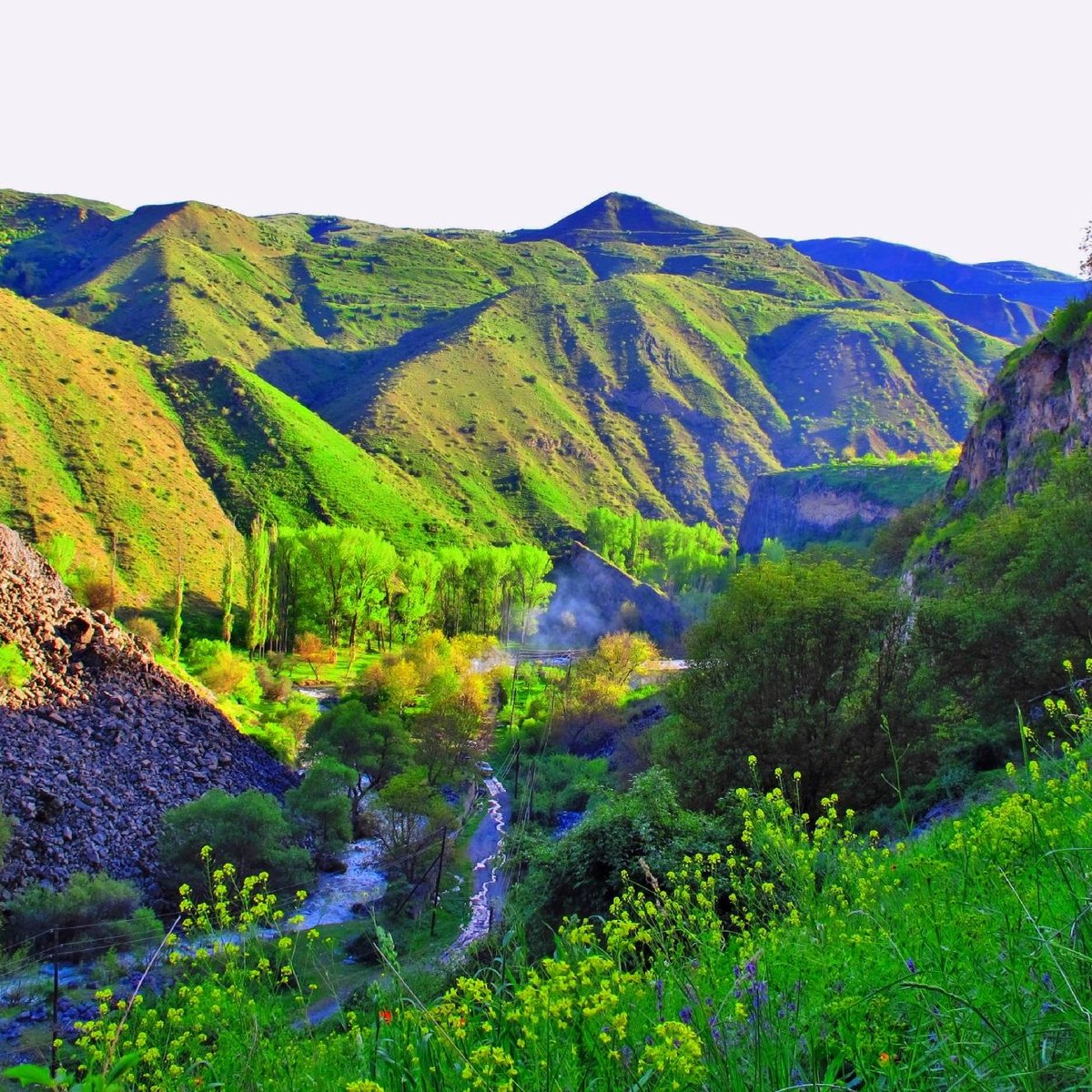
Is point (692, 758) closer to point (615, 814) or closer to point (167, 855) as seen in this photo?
point (615, 814)

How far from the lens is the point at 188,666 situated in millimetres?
49438

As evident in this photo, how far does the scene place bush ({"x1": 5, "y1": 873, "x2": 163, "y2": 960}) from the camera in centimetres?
2039

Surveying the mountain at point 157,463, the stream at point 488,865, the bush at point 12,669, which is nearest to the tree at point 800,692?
the stream at point 488,865

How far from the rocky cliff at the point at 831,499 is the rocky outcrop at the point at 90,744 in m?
57.8

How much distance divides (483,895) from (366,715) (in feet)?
50.1

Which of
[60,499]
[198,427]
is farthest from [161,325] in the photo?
[60,499]

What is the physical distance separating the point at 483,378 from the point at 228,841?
364 ft

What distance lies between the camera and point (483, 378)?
429ft

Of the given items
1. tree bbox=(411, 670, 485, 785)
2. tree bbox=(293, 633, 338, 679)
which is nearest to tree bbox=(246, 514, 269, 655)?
tree bbox=(293, 633, 338, 679)

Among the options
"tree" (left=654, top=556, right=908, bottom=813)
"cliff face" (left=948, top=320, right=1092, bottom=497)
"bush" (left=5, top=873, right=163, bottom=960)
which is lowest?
"bush" (left=5, top=873, right=163, bottom=960)

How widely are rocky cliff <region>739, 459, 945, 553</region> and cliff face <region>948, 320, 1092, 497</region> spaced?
33695 millimetres

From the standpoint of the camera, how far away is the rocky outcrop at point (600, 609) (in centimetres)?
6988

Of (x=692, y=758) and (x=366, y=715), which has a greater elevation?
(x=692, y=758)

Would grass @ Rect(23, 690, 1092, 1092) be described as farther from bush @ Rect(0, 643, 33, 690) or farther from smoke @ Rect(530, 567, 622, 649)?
smoke @ Rect(530, 567, 622, 649)
